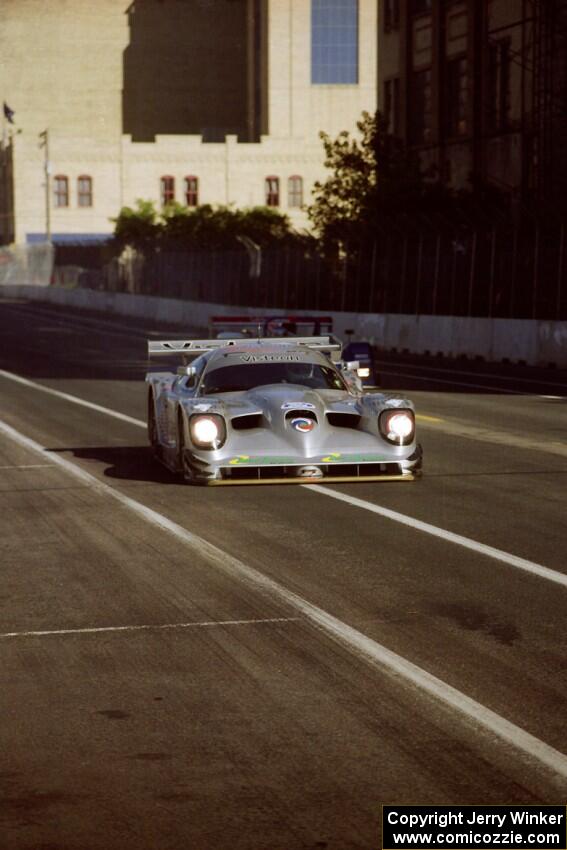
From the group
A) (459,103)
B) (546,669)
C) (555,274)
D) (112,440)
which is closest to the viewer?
(546,669)

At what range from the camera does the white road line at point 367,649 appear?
6.35 meters

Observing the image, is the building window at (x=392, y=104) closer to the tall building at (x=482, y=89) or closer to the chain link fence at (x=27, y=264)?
the tall building at (x=482, y=89)

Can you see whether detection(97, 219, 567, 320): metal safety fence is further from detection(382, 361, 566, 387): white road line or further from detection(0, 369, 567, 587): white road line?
detection(0, 369, 567, 587): white road line

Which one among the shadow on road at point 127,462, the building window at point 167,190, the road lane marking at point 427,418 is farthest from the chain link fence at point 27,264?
the shadow on road at point 127,462

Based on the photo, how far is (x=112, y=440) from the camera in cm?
1928

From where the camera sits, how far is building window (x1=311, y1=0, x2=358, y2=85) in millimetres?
116562

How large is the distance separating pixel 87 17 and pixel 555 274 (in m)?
91.1

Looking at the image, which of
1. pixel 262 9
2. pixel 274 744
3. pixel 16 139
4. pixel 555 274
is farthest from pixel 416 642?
pixel 262 9

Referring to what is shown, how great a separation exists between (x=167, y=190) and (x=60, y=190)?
7.53 m

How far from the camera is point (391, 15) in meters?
68.2

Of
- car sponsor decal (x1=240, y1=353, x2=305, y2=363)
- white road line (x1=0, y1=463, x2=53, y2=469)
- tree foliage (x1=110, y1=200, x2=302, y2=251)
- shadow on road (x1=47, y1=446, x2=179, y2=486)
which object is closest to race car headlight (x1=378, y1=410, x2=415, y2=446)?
car sponsor decal (x1=240, y1=353, x2=305, y2=363)

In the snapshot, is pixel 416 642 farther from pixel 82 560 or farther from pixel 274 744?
pixel 82 560

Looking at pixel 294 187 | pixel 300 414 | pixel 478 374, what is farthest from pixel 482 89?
pixel 294 187

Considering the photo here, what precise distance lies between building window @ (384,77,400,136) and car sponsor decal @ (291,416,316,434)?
5369cm
